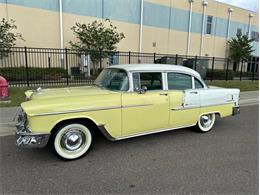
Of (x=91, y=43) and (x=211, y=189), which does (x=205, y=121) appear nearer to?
(x=211, y=189)

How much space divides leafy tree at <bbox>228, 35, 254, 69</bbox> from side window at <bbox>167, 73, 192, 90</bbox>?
81.3ft

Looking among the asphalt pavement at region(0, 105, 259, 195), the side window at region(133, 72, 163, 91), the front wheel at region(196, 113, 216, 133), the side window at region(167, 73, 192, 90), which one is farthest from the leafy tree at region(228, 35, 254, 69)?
the side window at region(133, 72, 163, 91)

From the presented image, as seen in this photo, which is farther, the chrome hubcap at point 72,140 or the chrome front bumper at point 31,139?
the chrome hubcap at point 72,140

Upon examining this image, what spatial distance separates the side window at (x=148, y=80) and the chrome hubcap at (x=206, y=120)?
1.51 metres

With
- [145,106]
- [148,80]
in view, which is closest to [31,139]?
[145,106]

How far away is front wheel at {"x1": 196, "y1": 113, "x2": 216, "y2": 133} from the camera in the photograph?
517 centimetres

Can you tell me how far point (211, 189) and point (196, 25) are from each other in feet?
82.4

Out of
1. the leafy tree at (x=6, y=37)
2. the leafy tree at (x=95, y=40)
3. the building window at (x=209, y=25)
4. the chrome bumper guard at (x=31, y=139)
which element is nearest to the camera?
the chrome bumper guard at (x=31, y=139)

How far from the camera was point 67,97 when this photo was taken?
3.73 metres

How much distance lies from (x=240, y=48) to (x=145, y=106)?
26.2m

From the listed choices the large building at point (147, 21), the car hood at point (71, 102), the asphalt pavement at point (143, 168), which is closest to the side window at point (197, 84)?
the asphalt pavement at point (143, 168)

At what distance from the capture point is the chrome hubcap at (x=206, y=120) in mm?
5205

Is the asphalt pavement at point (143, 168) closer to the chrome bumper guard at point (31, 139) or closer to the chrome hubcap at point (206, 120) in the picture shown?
the chrome bumper guard at point (31, 139)

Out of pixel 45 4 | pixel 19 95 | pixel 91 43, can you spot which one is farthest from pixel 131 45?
pixel 19 95
